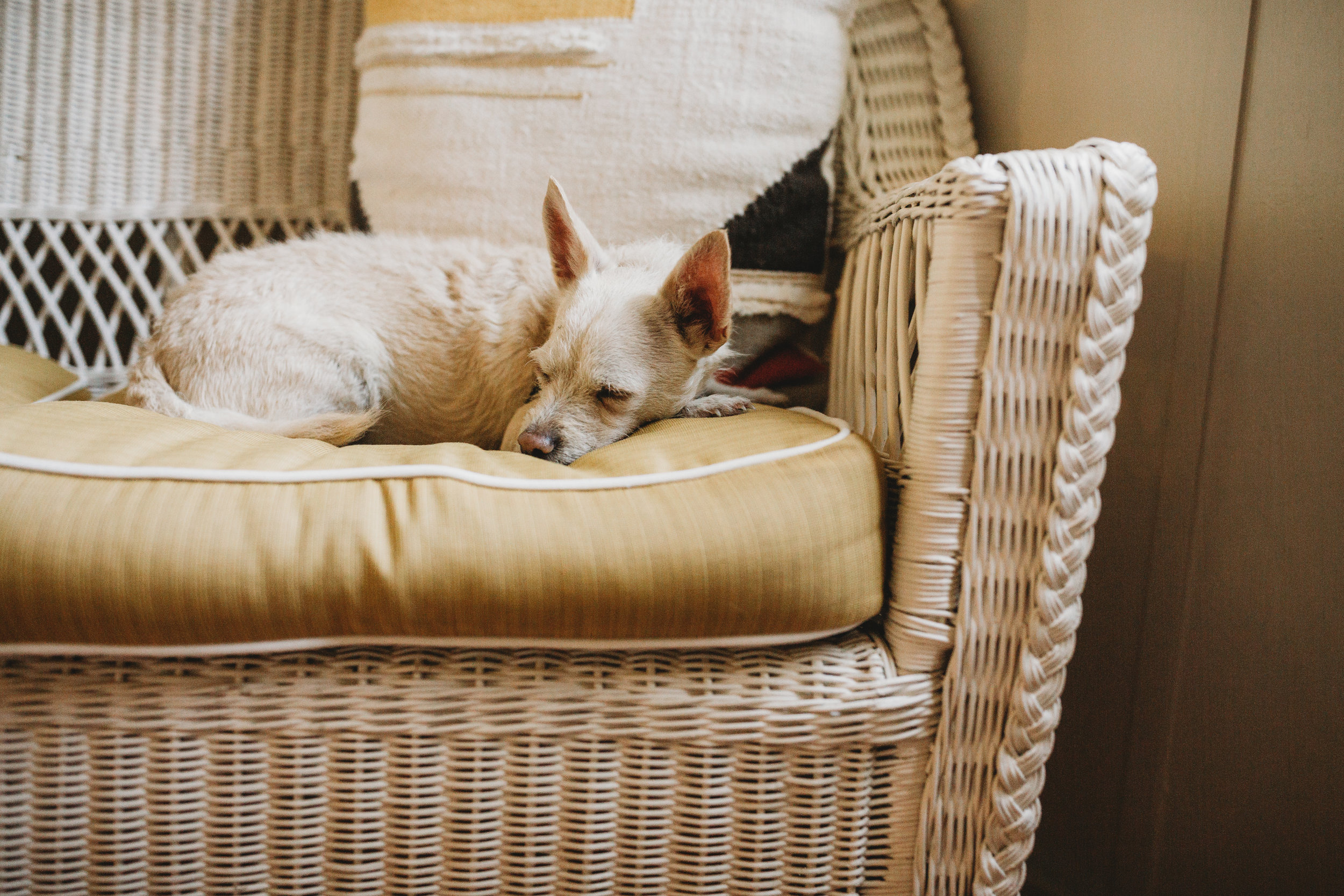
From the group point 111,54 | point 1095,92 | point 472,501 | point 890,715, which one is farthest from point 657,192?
point 111,54

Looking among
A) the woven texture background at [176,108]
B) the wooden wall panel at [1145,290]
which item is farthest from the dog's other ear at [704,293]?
the woven texture background at [176,108]

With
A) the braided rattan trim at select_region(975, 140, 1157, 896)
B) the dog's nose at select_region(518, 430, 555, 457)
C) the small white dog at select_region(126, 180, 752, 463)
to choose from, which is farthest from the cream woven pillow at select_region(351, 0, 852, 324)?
the braided rattan trim at select_region(975, 140, 1157, 896)

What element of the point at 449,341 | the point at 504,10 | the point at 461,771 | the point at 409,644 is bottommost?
the point at 461,771

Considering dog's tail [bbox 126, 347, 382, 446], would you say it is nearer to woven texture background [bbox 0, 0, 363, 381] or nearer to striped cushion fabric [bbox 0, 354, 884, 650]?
striped cushion fabric [bbox 0, 354, 884, 650]

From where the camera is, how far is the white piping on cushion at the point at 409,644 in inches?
31.3

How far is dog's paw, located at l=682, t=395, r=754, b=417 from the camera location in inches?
50.3

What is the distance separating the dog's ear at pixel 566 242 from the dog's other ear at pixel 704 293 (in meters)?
0.19

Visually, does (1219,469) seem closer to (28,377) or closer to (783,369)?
(783,369)

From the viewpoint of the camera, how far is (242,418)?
1.23 meters

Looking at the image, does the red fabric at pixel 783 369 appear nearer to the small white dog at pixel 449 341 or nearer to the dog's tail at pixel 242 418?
the small white dog at pixel 449 341

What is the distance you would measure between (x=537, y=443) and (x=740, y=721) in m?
0.54

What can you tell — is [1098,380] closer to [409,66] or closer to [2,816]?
[2,816]

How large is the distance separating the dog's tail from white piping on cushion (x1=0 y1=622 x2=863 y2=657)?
42 cm

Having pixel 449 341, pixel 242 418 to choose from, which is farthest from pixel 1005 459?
pixel 242 418
